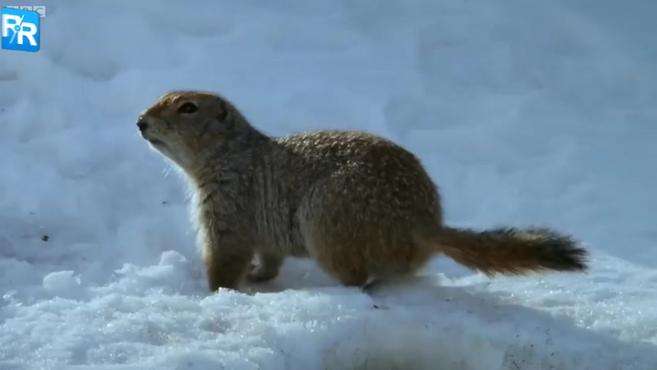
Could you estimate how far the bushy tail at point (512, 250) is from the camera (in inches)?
184

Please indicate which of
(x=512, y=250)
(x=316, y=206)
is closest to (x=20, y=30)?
(x=316, y=206)

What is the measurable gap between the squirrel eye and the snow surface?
80 cm

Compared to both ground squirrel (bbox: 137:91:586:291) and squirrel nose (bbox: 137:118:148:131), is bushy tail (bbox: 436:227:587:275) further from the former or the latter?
squirrel nose (bbox: 137:118:148:131)

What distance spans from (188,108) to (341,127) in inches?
74.9

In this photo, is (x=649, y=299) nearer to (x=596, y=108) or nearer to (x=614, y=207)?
(x=614, y=207)

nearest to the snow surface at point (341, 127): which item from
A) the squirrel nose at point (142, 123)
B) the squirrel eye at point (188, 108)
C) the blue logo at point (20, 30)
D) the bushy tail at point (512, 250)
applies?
the blue logo at point (20, 30)

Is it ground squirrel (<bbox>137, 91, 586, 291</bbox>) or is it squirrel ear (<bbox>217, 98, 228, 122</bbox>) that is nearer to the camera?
ground squirrel (<bbox>137, 91, 586, 291</bbox>)

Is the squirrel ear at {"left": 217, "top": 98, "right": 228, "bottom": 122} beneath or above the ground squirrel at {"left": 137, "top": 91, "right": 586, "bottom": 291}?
above

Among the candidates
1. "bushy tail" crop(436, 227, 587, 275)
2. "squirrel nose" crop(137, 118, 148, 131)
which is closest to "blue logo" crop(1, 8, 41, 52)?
"squirrel nose" crop(137, 118, 148, 131)

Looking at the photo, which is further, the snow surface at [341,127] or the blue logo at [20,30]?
the blue logo at [20,30]

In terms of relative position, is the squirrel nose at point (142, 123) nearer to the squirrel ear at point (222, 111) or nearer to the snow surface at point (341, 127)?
the squirrel ear at point (222, 111)

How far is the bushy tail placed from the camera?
466cm

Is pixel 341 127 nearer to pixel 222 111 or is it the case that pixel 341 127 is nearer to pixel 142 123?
→ pixel 222 111

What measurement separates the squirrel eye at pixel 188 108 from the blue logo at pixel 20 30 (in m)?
2.63
